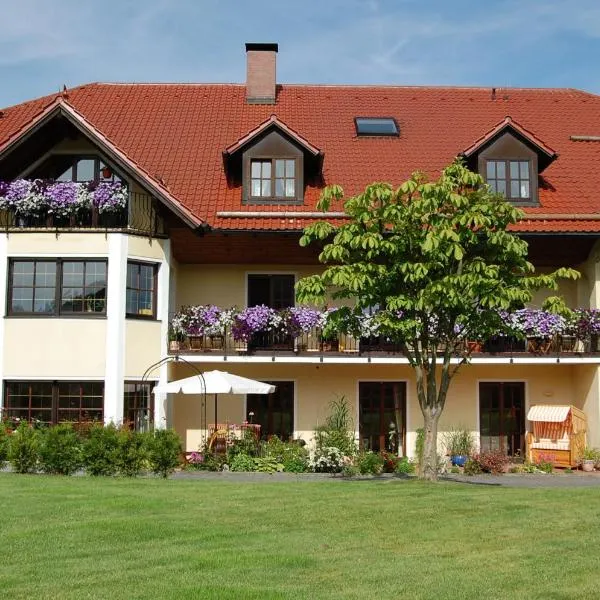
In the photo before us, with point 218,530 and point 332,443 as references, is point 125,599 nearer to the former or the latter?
point 218,530

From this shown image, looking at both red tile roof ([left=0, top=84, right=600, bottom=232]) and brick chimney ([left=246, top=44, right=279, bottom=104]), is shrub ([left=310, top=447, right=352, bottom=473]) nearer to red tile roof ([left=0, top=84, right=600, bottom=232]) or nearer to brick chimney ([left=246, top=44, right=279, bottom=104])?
red tile roof ([left=0, top=84, right=600, bottom=232])

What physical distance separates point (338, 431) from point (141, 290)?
18.4 ft

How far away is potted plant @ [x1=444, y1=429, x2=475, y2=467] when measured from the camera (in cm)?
2122

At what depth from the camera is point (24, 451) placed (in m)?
16.8

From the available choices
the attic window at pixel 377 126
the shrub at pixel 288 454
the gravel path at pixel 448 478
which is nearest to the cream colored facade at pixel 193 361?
the shrub at pixel 288 454

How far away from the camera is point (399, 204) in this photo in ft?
50.0

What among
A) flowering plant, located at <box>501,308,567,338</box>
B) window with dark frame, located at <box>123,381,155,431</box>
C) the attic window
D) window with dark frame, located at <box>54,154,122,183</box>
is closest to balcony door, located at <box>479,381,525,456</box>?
flowering plant, located at <box>501,308,567,338</box>

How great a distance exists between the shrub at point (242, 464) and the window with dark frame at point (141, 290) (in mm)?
4036

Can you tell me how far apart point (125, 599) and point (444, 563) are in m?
3.35

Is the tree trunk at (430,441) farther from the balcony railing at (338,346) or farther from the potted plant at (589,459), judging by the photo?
the potted plant at (589,459)

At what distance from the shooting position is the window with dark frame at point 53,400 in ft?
67.3

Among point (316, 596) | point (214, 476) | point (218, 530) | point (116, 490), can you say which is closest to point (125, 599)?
point (316, 596)

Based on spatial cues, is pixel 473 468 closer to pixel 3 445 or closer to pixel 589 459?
pixel 589 459

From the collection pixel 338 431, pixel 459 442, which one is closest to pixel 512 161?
pixel 459 442
